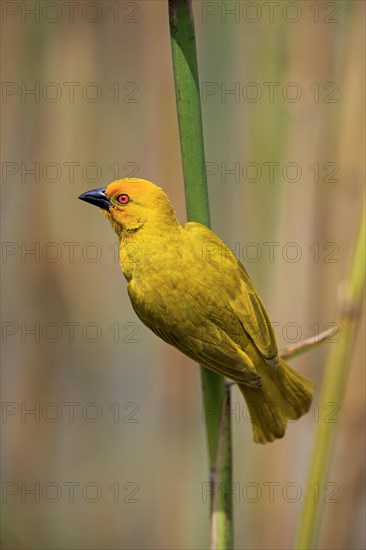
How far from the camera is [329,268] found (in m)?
2.34

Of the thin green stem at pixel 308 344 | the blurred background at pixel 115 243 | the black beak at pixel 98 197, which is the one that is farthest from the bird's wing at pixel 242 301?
the blurred background at pixel 115 243

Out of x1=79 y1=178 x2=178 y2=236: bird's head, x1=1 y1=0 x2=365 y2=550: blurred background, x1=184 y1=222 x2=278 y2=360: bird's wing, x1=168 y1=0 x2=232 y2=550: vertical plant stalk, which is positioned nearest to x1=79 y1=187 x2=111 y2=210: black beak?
x1=79 y1=178 x2=178 y2=236: bird's head

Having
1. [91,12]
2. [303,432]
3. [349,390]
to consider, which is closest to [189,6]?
[91,12]

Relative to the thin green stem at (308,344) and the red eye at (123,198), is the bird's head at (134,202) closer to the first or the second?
the red eye at (123,198)

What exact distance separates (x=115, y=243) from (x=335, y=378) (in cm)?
125

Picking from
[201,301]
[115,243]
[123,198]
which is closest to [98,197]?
[123,198]

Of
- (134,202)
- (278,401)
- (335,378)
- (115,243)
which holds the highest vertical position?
(134,202)

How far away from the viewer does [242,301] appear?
1.71 metres

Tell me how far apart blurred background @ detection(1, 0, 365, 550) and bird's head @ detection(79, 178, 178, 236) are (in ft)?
1.52

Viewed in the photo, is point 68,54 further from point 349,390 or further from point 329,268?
point 349,390

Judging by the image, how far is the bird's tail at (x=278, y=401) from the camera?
1801 mm

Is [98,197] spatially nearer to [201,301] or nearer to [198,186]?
[201,301]

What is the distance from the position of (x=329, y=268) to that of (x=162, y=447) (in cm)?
78

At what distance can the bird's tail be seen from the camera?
1.80 metres
